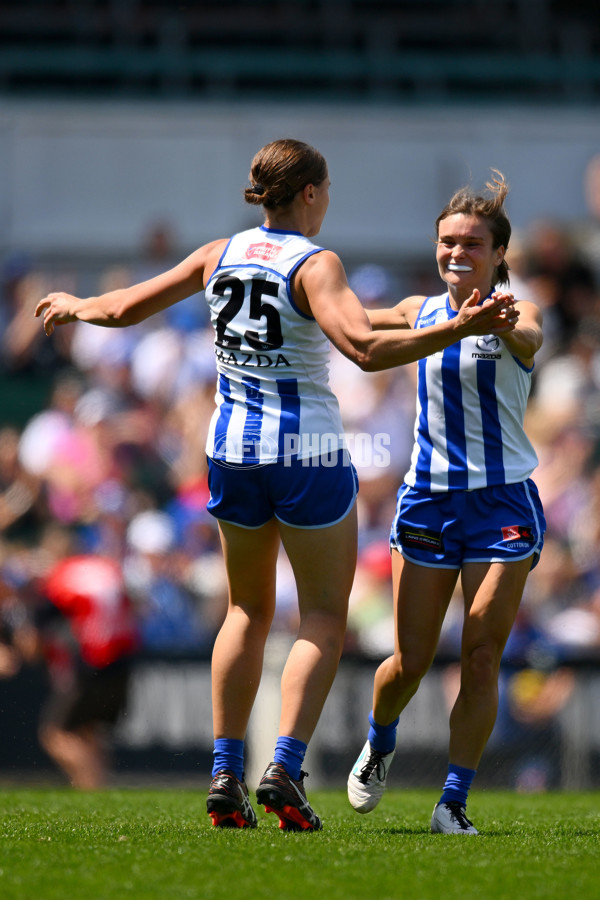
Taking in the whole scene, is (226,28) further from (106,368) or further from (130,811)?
(130,811)

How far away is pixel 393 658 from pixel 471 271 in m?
1.33

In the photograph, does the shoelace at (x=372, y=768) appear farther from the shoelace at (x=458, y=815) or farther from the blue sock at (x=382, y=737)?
the shoelace at (x=458, y=815)

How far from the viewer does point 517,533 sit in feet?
12.5

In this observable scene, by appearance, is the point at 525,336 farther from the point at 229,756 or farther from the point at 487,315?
the point at 229,756

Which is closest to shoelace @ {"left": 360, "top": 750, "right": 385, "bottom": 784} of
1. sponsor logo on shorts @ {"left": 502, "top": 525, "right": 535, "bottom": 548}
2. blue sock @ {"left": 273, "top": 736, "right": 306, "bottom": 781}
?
blue sock @ {"left": 273, "top": 736, "right": 306, "bottom": 781}

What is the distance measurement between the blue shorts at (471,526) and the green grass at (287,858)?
88cm

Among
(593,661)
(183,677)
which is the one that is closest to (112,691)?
(183,677)

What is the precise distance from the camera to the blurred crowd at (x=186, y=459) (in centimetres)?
762

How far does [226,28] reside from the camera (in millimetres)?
14492

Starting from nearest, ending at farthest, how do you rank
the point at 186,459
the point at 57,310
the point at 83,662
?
1. the point at 57,310
2. the point at 83,662
3. the point at 186,459

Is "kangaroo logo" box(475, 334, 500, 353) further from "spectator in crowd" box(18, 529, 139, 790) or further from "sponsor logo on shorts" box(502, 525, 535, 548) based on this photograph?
"spectator in crowd" box(18, 529, 139, 790)

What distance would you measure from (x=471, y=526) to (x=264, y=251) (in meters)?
1.11

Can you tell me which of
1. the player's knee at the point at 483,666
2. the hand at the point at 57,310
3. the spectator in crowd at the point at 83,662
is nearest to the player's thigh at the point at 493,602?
the player's knee at the point at 483,666

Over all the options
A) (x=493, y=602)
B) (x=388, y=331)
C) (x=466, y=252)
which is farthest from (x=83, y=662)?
(x=388, y=331)
